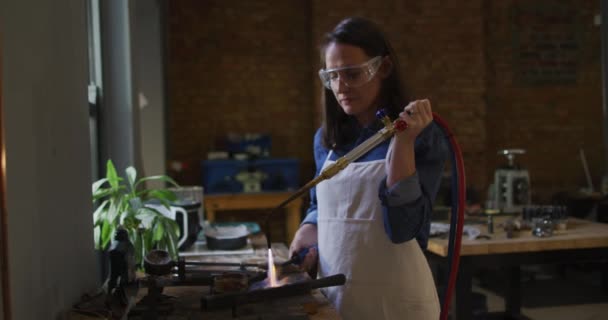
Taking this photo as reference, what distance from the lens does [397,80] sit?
1537mm

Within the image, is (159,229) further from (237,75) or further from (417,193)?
(237,75)

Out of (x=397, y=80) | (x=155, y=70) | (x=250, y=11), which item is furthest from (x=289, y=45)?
(x=397, y=80)

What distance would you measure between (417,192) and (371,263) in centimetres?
28

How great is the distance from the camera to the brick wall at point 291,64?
555cm

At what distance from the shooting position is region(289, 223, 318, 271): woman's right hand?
65.9 inches

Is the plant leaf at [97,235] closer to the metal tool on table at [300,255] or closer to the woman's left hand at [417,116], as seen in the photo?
the metal tool on table at [300,255]

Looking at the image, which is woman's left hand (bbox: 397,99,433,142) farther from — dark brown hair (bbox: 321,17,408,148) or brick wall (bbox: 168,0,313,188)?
brick wall (bbox: 168,0,313,188)

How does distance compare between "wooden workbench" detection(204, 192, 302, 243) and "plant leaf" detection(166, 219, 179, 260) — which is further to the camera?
"wooden workbench" detection(204, 192, 302, 243)

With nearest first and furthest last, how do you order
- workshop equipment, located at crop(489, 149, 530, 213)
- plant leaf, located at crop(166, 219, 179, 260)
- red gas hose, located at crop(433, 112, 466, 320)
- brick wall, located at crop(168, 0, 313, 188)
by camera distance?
red gas hose, located at crop(433, 112, 466, 320), plant leaf, located at crop(166, 219, 179, 260), workshop equipment, located at crop(489, 149, 530, 213), brick wall, located at crop(168, 0, 313, 188)

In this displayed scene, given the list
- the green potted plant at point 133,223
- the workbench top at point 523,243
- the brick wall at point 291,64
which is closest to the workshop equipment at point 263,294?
the green potted plant at point 133,223

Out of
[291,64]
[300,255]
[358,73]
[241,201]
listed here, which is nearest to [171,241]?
[300,255]

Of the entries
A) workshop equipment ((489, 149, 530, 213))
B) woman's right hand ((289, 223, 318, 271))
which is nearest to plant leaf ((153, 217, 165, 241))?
woman's right hand ((289, 223, 318, 271))

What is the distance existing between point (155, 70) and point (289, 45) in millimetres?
1666

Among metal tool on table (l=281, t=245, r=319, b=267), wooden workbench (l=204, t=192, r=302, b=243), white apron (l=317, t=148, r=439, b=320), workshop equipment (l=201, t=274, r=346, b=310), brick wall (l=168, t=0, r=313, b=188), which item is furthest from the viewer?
brick wall (l=168, t=0, r=313, b=188)
